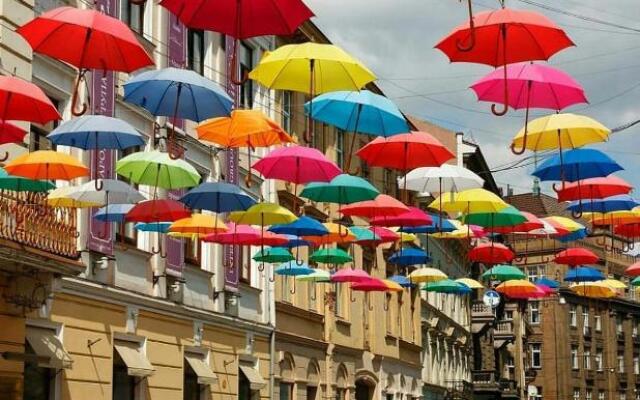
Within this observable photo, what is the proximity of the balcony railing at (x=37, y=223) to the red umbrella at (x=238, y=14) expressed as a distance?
5.30m

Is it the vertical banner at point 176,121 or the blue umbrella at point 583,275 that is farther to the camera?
the blue umbrella at point 583,275

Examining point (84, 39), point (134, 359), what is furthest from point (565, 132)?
point (134, 359)

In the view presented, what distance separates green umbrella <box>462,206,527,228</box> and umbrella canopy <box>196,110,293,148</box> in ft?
20.5

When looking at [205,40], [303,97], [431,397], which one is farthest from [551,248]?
[205,40]

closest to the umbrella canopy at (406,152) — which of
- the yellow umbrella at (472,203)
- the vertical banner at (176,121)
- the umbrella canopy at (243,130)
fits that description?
the umbrella canopy at (243,130)

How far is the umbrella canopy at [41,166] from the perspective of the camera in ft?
52.8

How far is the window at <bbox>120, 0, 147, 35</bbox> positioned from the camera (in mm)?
23975

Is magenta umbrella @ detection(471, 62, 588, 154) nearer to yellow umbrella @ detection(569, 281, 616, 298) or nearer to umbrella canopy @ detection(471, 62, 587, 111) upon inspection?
umbrella canopy @ detection(471, 62, 587, 111)

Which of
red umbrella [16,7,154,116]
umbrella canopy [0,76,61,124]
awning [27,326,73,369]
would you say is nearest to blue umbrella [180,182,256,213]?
awning [27,326,73,369]

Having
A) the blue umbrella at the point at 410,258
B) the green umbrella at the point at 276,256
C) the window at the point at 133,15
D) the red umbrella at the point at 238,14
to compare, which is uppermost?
the window at the point at 133,15

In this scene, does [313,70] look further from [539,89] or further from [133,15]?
[133,15]

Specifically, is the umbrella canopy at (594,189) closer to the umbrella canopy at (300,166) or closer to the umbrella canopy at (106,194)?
the umbrella canopy at (300,166)

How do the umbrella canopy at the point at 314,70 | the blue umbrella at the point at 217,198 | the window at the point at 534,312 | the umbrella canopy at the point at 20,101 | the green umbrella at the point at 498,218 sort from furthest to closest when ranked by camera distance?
the window at the point at 534,312
the green umbrella at the point at 498,218
the blue umbrella at the point at 217,198
the umbrella canopy at the point at 314,70
the umbrella canopy at the point at 20,101

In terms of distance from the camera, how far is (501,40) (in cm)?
1378
